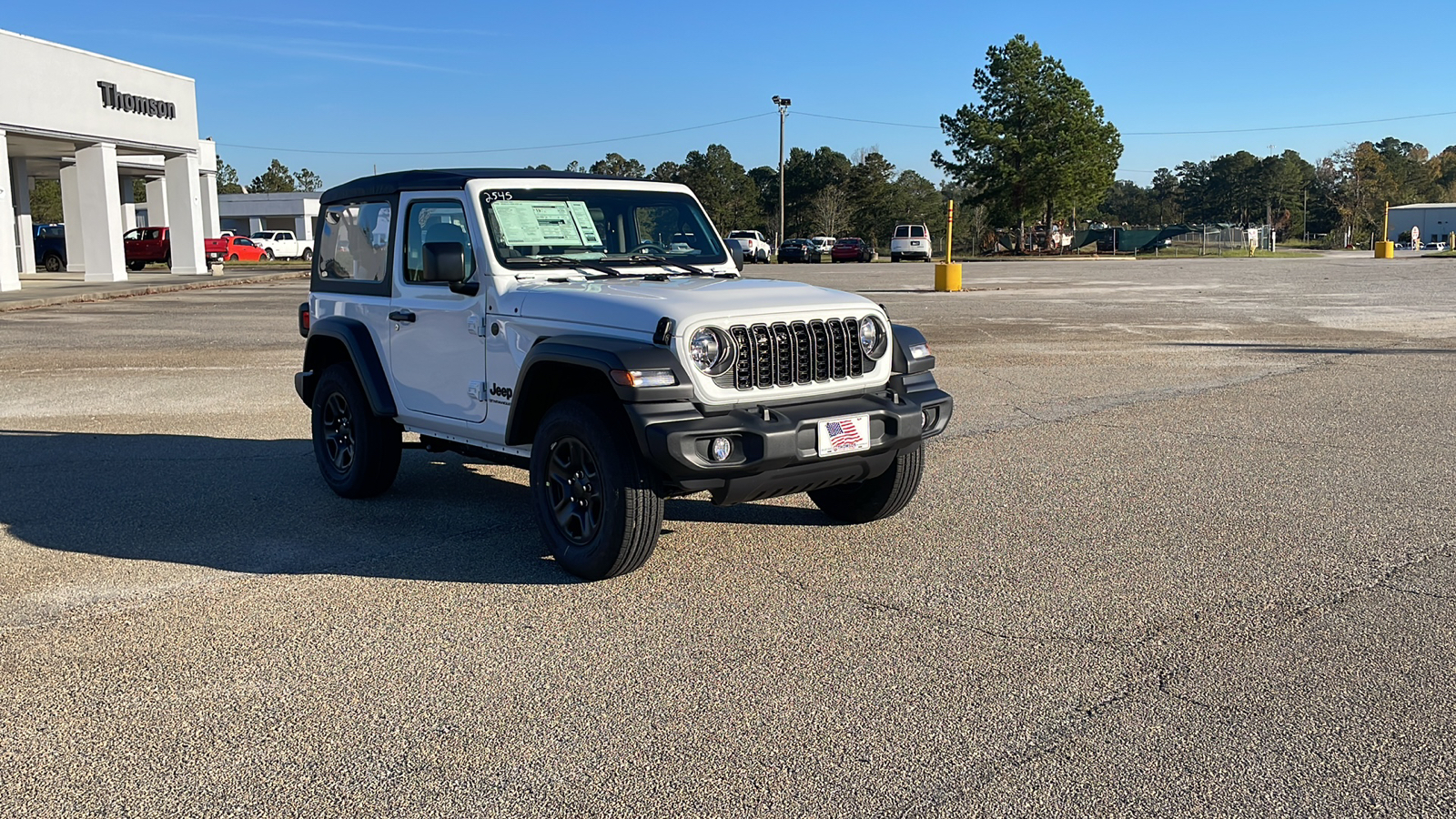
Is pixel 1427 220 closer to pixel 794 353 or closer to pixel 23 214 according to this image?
pixel 23 214

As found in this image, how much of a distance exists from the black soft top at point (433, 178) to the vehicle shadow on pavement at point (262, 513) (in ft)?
5.97

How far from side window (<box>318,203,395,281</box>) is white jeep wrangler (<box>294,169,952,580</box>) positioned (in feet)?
0.05

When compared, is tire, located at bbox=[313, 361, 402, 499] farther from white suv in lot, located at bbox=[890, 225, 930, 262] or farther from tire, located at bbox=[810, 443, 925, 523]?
white suv in lot, located at bbox=[890, 225, 930, 262]

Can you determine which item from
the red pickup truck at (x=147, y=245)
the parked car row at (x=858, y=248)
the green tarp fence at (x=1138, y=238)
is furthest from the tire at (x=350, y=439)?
the green tarp fence at (x=1138, y=238)

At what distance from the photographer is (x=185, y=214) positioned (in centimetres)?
4109

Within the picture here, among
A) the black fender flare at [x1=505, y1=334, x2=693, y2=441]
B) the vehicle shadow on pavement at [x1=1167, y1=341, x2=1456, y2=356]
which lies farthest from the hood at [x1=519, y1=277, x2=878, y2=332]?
the vehicle shadow on pavement at [x1=1167, y1=341, x2=1456, y2=356]

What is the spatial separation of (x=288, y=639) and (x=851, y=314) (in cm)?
285

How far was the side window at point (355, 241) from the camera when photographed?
7.07m

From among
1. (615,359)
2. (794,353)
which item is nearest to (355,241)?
(615,359)

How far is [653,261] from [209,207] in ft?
137

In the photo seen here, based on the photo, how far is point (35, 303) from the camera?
83.8ft

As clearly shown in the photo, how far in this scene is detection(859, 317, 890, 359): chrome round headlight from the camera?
589 centimetres

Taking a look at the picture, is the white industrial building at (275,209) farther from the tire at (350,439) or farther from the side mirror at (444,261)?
the side mirror at (444,261)

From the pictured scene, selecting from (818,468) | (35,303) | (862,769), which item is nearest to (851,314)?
(818,468)
